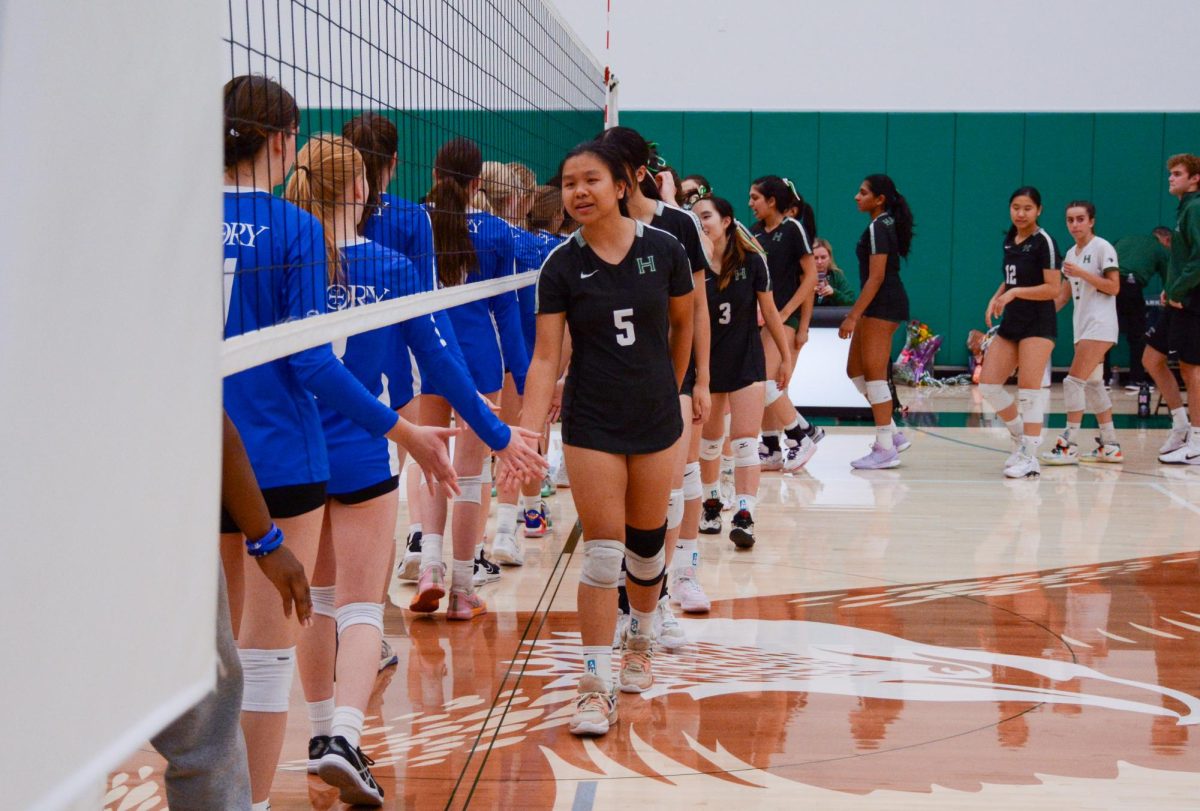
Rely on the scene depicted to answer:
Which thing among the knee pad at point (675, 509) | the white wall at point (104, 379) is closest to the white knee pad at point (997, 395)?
the knee pad at point (675, 509)

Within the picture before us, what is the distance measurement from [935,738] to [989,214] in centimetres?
1037

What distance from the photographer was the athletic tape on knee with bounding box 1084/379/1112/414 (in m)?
7.65

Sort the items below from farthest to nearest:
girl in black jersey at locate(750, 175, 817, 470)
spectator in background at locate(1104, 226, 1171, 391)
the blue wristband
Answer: spectator in background at locate(1104, 226, 1171, 391) < girl in black jersey at locate(750, 175, 817, 470) < the blue wristband

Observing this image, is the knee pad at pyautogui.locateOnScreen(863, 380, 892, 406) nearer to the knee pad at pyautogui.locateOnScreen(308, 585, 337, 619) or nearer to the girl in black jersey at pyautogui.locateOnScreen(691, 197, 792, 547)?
the girl in black jersey at pyautogui.locateOnScreen(691, 197, 792, 547)

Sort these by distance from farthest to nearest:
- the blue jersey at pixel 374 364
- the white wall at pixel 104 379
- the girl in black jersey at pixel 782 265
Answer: the girl in black jersey at pixel 782 265, the blue jersey at pixel 374 364, the white wall at pixel 104 379

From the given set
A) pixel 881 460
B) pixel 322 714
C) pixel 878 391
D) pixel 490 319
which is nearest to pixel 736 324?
pixel 490 319

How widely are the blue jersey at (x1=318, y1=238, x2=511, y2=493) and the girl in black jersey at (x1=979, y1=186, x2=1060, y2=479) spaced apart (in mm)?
4924

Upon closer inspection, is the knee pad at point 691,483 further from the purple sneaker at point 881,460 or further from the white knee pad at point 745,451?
the purple sneaker at point 881,460

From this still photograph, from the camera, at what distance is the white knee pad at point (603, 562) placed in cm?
323

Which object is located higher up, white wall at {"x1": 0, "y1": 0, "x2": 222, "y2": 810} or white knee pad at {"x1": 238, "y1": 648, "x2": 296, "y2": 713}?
white wall at {"x1": 0, "y1": 0, "x2": 222, "y2": 810}

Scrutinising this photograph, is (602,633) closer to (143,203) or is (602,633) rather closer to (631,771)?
(631,771)

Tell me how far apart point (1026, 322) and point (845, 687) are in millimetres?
4074

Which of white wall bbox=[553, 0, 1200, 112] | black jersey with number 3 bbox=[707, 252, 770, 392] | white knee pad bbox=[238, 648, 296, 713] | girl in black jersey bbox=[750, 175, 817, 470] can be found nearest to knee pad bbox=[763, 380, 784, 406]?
girl in black jersey bbox=[750, 175, 817, 470]

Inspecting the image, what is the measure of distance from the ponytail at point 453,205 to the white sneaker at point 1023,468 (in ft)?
14.7
